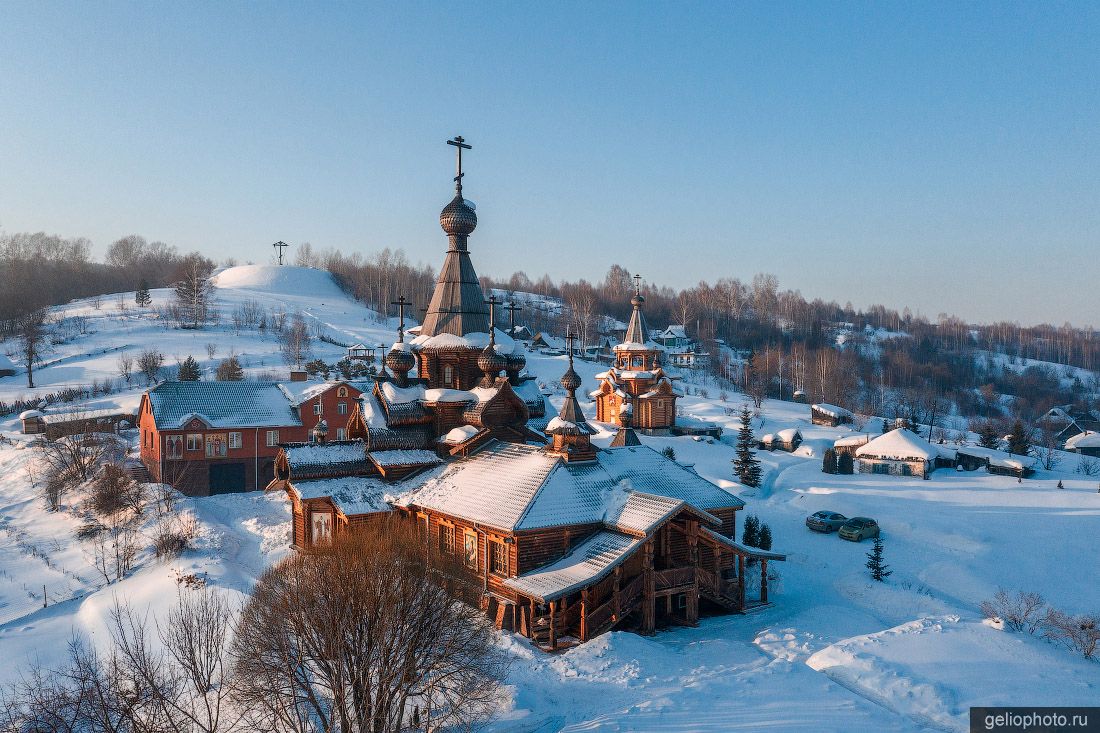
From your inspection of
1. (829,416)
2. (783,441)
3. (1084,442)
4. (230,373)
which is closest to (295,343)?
(230,373)

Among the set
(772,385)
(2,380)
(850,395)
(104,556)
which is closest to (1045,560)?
(104,556)

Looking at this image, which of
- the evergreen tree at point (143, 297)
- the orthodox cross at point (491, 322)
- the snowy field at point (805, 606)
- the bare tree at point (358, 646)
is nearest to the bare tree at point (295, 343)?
the evergreen tree at point (143, 297)

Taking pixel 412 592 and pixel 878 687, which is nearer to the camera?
pixel 412 592

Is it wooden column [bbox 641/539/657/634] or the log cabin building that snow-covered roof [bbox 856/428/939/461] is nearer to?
the log cabin building

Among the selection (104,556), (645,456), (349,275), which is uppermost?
(349,275)

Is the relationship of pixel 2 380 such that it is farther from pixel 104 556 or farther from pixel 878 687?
pixel 878 687

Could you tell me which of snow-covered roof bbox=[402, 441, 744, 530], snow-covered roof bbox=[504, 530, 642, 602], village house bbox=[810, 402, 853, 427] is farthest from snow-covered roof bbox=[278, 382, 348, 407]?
village house bbox=[810, 402, 853, 427]

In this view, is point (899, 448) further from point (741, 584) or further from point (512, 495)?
point (512, 495)
